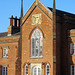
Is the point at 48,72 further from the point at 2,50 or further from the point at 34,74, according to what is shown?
the point at 2,50

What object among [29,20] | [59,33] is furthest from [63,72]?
[29,20]

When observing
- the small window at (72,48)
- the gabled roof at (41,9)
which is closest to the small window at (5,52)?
the gabled roof at (41,9)

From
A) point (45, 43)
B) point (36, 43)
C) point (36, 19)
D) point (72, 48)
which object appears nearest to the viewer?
point (72, 48)

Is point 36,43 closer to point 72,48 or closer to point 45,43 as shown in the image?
point 45,43

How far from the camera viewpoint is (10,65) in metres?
47.7

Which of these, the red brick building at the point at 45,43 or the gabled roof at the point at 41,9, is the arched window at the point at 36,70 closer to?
the red brick building at the point at 45,43

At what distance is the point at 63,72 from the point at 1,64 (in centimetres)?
1360

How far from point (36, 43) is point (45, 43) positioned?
162 centimetres

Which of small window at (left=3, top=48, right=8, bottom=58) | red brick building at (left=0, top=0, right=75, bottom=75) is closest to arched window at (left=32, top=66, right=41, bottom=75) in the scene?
red brick building at (left=0, top=0, right=75, bottom=75)

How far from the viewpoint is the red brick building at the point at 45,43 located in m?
39.6

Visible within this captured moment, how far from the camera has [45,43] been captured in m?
40.3

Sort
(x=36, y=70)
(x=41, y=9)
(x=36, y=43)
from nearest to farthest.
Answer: (x=41, y=9) → (x=36, y=70) → (x=36, y=43)

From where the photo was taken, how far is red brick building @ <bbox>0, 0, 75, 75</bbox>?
39578 mm

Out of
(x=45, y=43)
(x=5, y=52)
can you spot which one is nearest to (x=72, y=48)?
(x=45, y=43)
